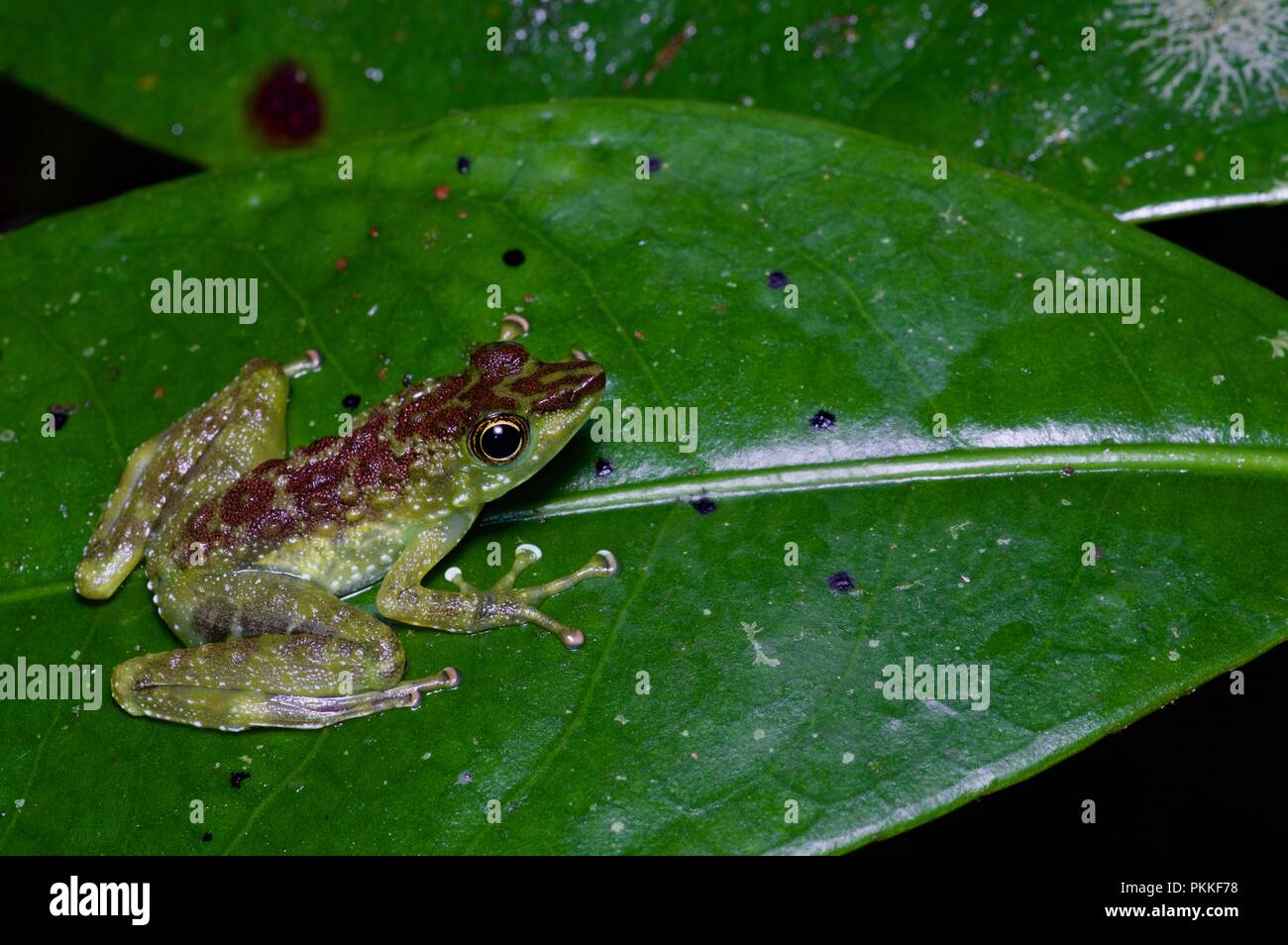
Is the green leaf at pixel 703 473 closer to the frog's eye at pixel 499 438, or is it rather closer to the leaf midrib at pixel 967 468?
the leaf midrib at pixel 967 468

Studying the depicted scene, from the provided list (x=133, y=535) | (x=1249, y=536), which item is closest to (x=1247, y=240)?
(x=1249, y=536)

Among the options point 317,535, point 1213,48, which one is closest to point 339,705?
point 317,535

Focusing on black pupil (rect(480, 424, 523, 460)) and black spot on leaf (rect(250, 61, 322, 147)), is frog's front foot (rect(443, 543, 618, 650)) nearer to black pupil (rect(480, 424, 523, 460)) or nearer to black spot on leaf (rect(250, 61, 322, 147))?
black pupil (rect(480, 424, 523, 460))

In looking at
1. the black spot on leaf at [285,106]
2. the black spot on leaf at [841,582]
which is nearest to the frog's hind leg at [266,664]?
the black spot on leaf at [841,582]

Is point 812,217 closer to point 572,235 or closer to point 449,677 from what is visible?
point 572,235

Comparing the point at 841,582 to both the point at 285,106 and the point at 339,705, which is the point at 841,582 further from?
the point at 285,106

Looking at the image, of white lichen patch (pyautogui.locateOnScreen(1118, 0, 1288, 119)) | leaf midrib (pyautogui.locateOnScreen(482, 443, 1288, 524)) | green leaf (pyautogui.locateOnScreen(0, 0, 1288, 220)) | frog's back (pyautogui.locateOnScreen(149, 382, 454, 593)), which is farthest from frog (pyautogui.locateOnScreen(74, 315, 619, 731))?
white lichen patch (pyautogui.locateOnScreen(1118, 0, 1288, 119))
